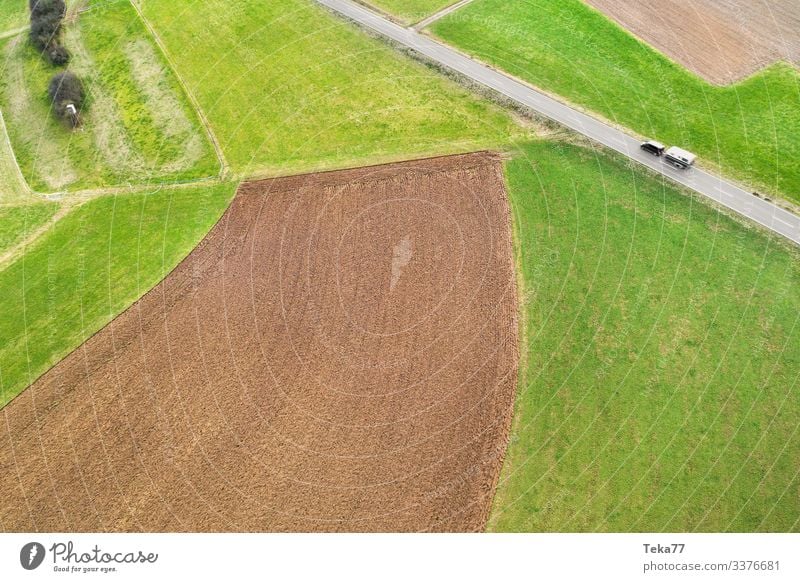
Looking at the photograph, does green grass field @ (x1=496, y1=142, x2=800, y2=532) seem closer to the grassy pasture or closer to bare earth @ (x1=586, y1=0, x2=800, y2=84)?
bare earth @ (x1=586, y1=0, x2=800, y2=84)

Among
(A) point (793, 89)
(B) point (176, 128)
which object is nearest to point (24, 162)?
(B) point (176, 128)

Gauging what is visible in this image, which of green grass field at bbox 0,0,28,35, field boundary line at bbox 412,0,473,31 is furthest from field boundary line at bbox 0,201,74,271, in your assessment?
field boundary line at bbox 412,0,473,31

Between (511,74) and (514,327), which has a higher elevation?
(511,74)

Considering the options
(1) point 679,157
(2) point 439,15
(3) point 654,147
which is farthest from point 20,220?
(1) point 679,157

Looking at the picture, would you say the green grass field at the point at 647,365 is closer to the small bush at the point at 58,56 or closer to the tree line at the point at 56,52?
the tree line at the point at 56,52

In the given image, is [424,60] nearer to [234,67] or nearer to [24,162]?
[234,67]

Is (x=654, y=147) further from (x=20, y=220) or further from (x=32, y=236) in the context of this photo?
(x=20, y=220)
